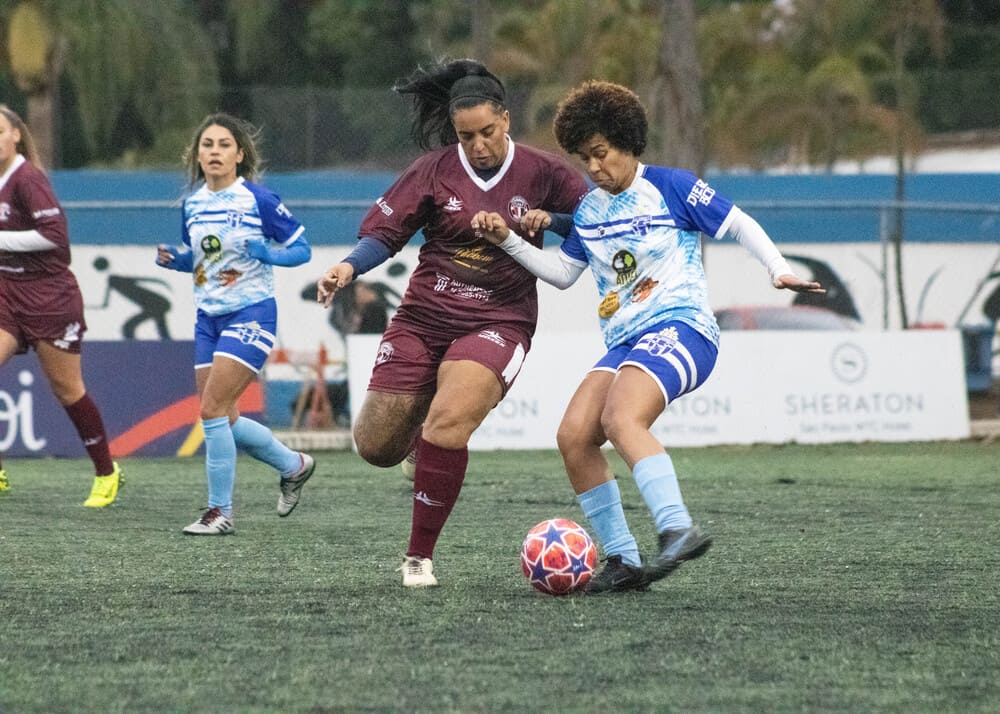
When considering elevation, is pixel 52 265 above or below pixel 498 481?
above

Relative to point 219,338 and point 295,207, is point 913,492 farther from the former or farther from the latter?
point 295,207

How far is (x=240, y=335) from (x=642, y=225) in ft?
8.92

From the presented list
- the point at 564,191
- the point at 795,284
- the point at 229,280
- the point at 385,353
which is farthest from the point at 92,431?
the point at 795,284

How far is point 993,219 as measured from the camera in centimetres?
1780

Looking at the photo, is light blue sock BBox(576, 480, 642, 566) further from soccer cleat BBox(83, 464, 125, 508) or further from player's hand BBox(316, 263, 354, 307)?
soccer cleat BBox(83, 464, 125, 508)

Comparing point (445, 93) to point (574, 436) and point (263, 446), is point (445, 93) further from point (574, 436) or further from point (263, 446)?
point (263, 446)

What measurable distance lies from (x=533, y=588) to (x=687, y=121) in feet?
41.0

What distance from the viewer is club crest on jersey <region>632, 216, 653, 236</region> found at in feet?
19.6

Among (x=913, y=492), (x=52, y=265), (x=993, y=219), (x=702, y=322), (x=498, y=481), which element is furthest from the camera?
(x=993, y=219)

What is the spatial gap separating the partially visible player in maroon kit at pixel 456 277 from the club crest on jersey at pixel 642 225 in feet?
1.16

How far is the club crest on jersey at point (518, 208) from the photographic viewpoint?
6.29 m

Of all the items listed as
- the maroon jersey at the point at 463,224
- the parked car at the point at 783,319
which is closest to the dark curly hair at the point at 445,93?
the maroon jersey at the point at 463,224

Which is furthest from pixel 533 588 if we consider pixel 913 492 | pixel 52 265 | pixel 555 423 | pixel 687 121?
pixel 687 121

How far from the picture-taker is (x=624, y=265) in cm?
601
